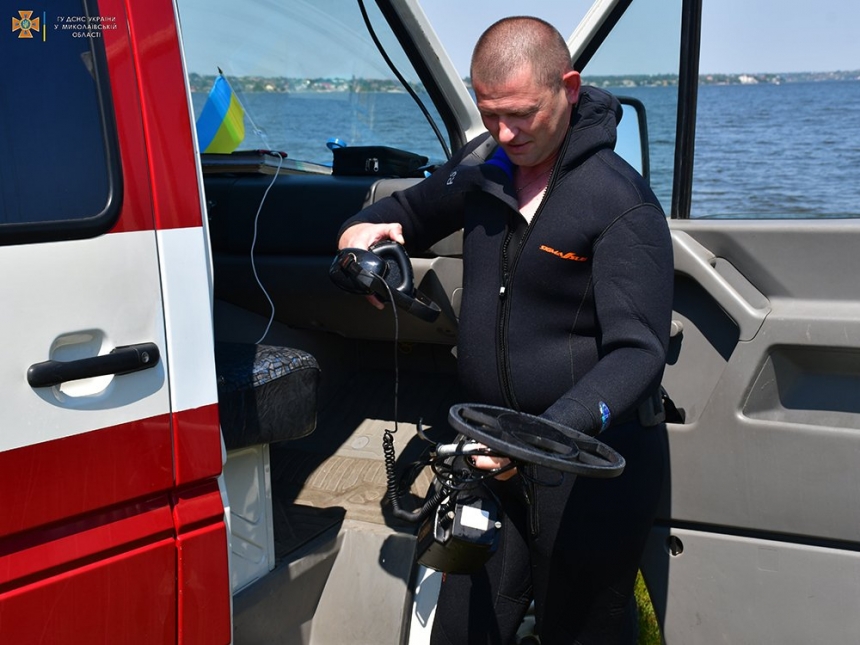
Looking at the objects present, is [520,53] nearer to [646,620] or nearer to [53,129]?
[53,129]

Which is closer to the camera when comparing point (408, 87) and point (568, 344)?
point (568, 344)

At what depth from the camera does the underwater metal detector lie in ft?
5.37

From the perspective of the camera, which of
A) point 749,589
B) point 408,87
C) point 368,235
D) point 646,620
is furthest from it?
point 408,87

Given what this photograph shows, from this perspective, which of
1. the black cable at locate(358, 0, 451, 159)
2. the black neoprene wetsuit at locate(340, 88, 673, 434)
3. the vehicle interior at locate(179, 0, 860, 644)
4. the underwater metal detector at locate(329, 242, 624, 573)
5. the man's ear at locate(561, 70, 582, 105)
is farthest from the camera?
the black cable at locate(358, 0, 451, 159)

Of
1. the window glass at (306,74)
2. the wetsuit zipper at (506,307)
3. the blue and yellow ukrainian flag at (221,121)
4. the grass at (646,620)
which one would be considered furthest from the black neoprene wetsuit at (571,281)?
the blue and yellow ukrainian flag at (221,121)

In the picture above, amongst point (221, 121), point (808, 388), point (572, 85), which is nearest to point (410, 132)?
point (221, 121)

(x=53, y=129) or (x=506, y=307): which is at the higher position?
(x=53, y=129)

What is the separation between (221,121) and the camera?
12.0 ft

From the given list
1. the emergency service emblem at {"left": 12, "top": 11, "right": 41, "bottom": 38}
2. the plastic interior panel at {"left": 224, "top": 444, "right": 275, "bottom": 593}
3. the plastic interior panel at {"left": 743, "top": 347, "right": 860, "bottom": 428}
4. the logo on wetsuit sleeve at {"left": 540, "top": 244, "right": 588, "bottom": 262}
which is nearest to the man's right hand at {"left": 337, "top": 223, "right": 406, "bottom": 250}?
the logo on wetsuit sleeve at {"left": 540, "top": 244, "right": 588, "bottom": 262}

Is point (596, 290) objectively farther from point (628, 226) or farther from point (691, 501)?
point (691, 501)

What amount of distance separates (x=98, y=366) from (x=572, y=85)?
1210 mm

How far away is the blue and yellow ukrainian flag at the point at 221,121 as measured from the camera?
357cm

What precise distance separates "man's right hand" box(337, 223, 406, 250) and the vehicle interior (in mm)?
309

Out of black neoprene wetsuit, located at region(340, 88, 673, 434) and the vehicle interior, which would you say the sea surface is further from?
black neoprene wetsuit, located at region(340, 88, 673, 434)
